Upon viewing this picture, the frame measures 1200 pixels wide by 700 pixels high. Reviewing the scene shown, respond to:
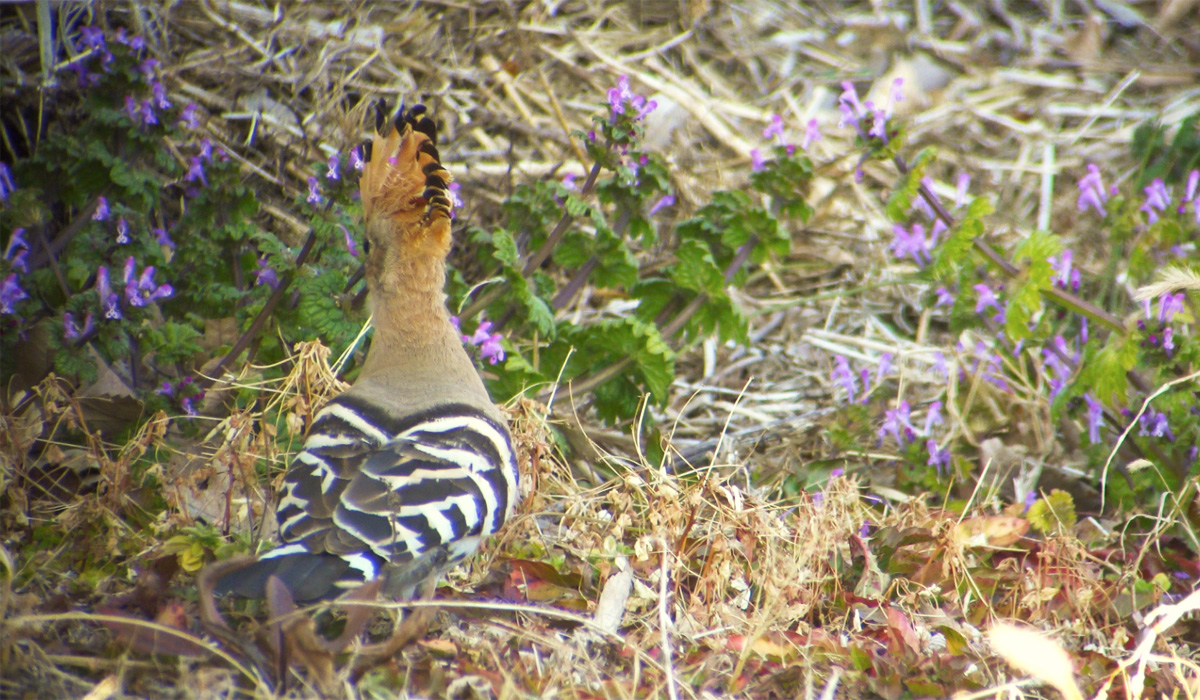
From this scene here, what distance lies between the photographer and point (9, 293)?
254 cm

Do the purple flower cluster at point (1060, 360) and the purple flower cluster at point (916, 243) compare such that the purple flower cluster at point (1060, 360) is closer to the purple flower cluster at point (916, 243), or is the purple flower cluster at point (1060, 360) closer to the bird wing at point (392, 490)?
the purple flower cluster at point (916, 243)

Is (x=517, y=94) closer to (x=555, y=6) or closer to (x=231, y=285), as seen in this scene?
(x=555, y=6)

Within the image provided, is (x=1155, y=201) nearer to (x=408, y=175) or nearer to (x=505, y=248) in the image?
(x=505, y=248)

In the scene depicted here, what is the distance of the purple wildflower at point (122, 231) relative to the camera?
8.66ft

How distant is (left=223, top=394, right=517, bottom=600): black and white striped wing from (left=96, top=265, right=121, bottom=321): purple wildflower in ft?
2.09

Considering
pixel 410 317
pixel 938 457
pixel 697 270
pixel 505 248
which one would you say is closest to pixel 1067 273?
pixel 938 457

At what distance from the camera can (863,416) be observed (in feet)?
10.2

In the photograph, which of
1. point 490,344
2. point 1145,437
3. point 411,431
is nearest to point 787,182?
point 490,344

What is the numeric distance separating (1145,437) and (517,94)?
266cm

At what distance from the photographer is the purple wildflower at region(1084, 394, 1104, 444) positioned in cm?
285

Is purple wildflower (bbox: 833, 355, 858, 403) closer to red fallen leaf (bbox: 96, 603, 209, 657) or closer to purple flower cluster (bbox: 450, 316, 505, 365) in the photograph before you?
purple flower cluster (bbox: 450, 316, 505, 365)

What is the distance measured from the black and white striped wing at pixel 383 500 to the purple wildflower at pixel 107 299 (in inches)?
25.0

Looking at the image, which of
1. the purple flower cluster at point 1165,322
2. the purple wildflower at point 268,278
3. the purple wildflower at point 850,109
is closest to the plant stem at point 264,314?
the purple wildflower at point 268,278

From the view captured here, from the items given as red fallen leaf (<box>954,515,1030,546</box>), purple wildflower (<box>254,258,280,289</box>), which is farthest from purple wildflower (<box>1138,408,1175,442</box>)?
purple wildflower (<box>254,258,280,289</box>)
